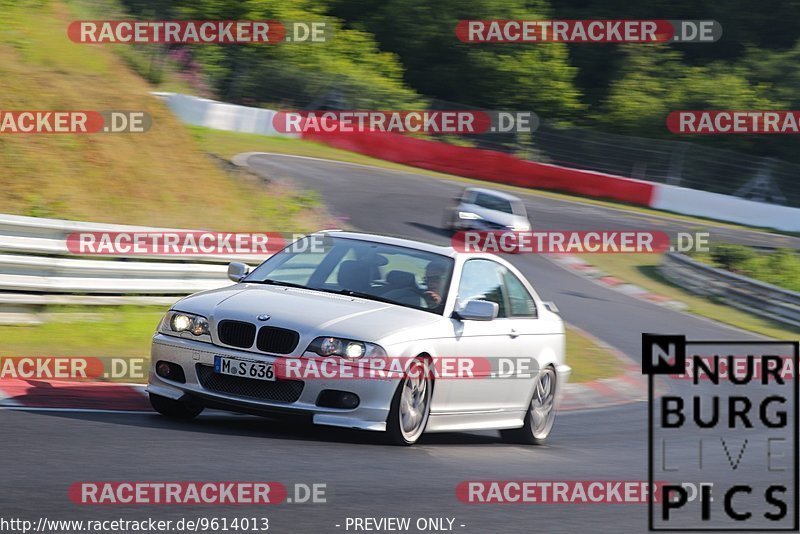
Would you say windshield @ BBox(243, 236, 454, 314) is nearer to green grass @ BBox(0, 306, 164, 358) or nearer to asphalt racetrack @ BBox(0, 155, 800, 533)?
asphalt racetrack @ BBox(0, 155, 800, 533)

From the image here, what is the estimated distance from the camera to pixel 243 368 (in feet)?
23.9

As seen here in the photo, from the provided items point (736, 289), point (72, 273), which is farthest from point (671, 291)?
point (72, 273)

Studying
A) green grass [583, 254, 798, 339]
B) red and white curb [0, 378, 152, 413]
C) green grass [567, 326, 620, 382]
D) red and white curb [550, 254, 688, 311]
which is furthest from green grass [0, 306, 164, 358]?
green grass [583, 254, 798, 339]

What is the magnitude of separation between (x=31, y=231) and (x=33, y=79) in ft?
23.5

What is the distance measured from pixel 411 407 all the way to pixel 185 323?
1.54 m

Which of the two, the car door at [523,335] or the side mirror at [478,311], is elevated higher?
the side mirror at [478,311]

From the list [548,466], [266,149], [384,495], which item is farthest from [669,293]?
[384,495]

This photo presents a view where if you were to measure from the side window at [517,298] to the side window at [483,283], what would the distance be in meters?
0.08

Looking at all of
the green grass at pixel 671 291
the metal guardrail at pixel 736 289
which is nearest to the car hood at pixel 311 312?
the green grass at pixel 671 291

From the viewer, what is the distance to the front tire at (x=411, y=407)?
7.40 meters

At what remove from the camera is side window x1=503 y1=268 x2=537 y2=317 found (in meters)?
9.10

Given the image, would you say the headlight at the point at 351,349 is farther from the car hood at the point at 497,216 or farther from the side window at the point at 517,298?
the car hood at the point at 497,216

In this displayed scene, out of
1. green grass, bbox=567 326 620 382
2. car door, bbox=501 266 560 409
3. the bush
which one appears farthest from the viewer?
the bush

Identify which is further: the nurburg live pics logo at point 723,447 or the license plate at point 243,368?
the license plate at point 243,368
